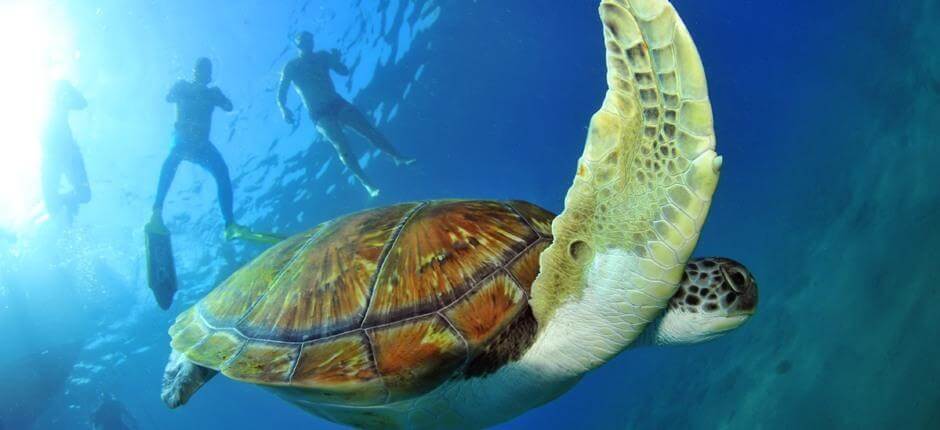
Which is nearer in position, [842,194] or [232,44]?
[232,44]

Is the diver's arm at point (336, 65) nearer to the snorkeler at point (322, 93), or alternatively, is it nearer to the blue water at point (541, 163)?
the snorkeler at point (322, 93)

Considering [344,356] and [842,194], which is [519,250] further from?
[842,194]

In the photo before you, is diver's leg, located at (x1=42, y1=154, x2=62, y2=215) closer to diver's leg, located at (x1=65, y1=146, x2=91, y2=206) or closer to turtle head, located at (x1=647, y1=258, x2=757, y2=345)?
diver's leg, located at (x1=65, y1=146, x2=91, y2=206)

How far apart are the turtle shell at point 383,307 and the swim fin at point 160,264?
291 inches

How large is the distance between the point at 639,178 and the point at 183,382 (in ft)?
8.65

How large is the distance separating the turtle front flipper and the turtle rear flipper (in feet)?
6.96

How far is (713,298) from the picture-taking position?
1.68 meters

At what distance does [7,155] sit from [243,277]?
716 inches

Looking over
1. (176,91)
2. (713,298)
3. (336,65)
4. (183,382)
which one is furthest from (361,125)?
(713,298)

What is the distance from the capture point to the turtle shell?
167 cm

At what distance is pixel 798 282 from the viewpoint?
1380 cm

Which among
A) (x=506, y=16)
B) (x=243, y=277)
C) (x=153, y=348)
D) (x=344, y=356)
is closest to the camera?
(x=344, y=356)

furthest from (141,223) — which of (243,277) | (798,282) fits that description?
(798,282)

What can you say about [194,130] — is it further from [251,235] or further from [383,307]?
[383,307]
